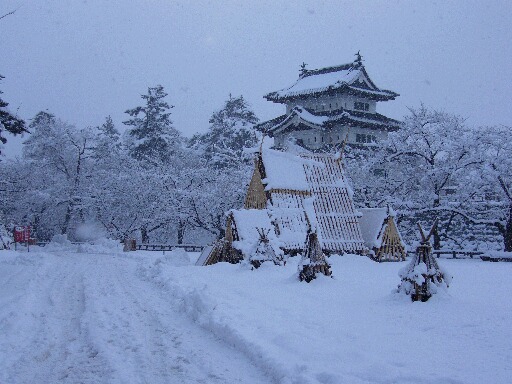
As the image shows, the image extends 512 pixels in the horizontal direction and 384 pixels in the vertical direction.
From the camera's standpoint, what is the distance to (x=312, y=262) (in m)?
12.7

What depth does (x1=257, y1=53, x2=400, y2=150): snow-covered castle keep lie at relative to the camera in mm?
45219

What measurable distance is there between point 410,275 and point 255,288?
13.0 ft

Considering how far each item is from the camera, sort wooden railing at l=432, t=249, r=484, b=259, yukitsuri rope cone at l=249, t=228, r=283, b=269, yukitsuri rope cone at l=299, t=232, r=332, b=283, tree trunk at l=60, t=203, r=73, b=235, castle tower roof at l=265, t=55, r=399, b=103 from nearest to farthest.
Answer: yukitsuri rope cone at l=299, t=232, r=332, b=283 → yukitsuri rope cone at l=249, t=228, r=283, b=269 → wooden railing at l=432, t=249, r=484, b=259 → tree trunk at l=60, t=203, r=73, b=235 → castle tower roof at l=265, t=55, r=399, b=103

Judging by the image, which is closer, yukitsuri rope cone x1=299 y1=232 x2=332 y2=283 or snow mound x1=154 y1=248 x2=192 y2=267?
yukitsuri rope cone x1=299 y1=232 x2=332 y2=283

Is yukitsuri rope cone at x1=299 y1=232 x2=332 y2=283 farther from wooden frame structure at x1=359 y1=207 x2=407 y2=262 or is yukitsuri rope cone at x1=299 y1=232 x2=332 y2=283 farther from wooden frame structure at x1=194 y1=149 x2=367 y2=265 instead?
wooden frame structure at x1=359 y1=207 x2=407 y2=262

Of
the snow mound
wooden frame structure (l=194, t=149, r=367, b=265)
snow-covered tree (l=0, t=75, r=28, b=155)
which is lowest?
the snow mound

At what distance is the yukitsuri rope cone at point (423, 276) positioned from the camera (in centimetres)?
954

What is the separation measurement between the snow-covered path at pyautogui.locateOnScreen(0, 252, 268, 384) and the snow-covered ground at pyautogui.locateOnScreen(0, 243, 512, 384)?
2 cm

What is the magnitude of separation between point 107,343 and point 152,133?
45.6 meters

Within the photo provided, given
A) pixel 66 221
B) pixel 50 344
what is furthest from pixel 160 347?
pixel 66 221

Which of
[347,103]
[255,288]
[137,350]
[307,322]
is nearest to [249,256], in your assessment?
[255,288]

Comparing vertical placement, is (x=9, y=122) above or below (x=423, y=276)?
above

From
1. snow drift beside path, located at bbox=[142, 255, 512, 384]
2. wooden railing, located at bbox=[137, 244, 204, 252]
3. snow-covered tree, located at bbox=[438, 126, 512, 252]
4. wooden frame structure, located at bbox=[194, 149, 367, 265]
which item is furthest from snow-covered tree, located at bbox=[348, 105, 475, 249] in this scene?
snow drift beside path, located at bbox=[142, 255, 512, 384]

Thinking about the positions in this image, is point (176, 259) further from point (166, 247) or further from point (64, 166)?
point (64, 166)
